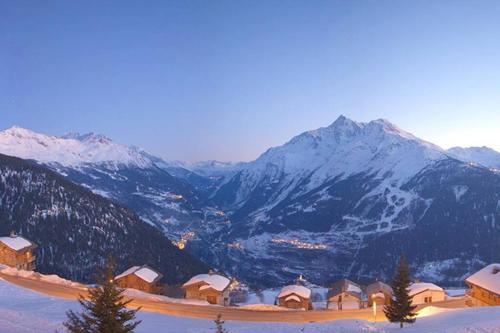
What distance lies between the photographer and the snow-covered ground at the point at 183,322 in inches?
1633

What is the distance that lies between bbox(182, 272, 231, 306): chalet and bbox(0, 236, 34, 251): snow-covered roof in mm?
36606

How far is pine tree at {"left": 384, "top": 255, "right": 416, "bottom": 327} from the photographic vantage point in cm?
5409

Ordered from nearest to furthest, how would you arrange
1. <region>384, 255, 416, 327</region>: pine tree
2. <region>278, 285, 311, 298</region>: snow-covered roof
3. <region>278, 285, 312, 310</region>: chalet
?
<region>384, 255, 416, 327</region>: pine tree, <region>278, 285, 312, 310</region>: chalet, <region>278, 285, 311, 298</region>: snow-covered roof

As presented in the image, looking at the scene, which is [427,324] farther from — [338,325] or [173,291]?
[173,291]

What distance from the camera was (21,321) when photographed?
43.5 metres

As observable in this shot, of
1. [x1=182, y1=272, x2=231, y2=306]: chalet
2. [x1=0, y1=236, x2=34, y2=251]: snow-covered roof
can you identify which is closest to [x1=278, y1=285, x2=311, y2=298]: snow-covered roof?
[x1=182, y1=272, x2=231, y2=306]: chalet

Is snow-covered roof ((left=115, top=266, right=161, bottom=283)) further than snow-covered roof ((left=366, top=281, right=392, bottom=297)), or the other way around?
snow-covered roof ((left=366, top=281, right=392, bottom=297))

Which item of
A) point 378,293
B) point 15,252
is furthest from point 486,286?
point 15,252

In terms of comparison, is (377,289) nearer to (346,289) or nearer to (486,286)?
(346,289)

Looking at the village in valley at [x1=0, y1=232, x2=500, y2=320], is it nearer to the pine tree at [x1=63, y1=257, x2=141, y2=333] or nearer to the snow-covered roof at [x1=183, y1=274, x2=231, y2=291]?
the snow-covered roof at [x1=183, y1=274, x2=231, y2=291]

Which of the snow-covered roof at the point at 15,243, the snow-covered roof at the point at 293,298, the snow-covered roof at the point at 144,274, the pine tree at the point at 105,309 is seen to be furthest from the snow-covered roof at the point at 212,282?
the pine tree at the point at 105,309

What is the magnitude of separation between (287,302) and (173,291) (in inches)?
891

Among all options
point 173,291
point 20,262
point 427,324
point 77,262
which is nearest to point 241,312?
point 427,324

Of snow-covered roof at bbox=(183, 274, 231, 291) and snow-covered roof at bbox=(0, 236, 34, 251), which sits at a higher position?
snow-covered roof at bbox=(0, 236, 34, 251)
